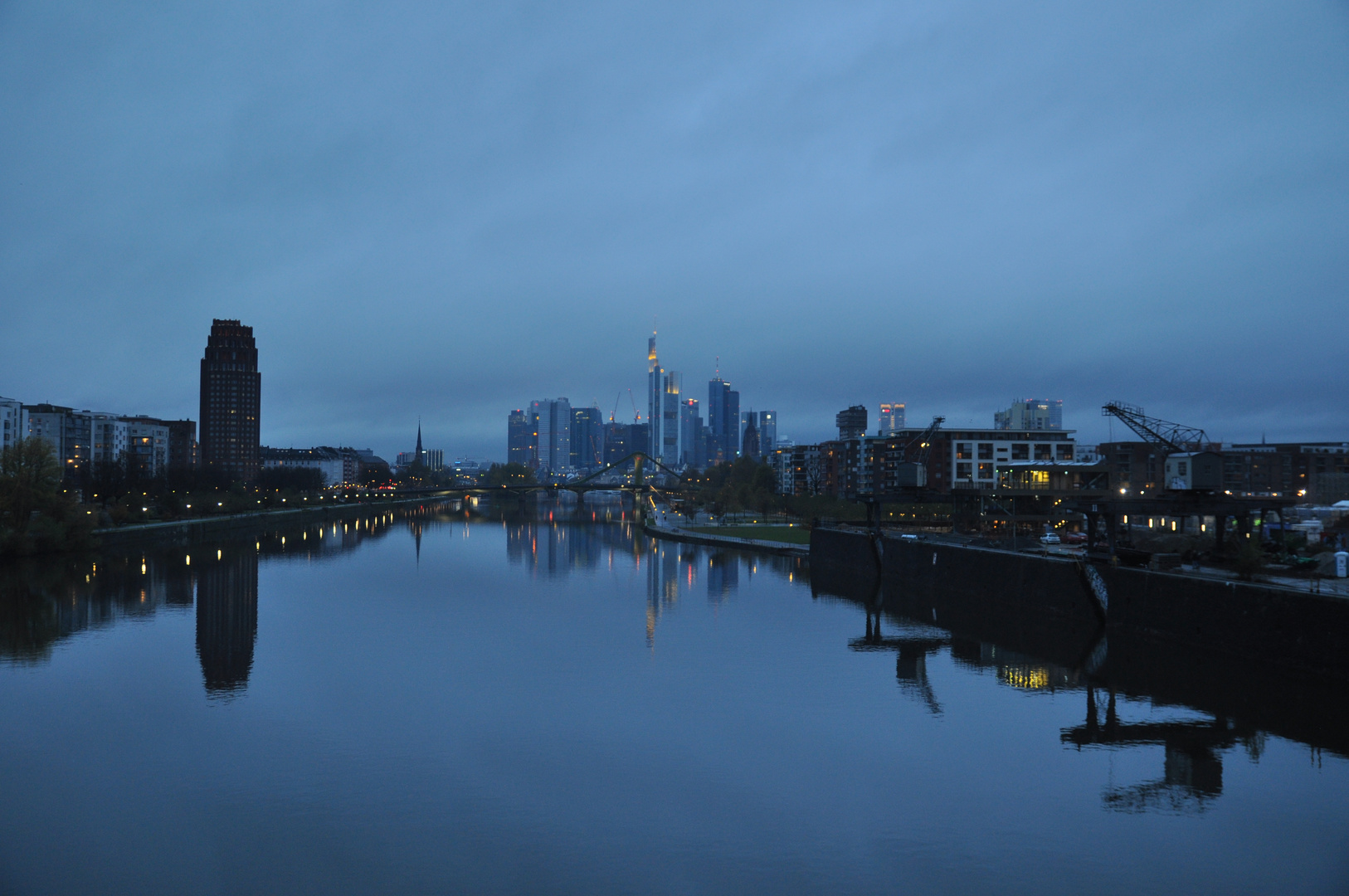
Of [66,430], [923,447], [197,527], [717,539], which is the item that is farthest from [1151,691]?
[66,430]

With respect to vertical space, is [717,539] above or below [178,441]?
below

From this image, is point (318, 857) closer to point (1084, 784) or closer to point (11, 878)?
point (11, 878)

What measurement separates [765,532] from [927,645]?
39258 mm

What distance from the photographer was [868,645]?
2602 cm

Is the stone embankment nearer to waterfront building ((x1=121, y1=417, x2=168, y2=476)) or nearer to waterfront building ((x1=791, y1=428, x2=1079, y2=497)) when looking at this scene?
waterfront building ((x1=791, y1=428, x2=1079, y2=497))

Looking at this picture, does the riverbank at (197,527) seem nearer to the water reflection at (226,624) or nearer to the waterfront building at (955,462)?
the water reflection at (226,624)

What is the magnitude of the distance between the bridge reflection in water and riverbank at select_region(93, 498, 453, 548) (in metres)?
3.02

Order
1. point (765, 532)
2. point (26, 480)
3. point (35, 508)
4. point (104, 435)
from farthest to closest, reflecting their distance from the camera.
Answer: point (104, 435)
point (765, 532)
point (35, 508)
point (26, 480)

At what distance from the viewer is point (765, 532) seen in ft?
214

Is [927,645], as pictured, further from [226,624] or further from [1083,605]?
[226,624]

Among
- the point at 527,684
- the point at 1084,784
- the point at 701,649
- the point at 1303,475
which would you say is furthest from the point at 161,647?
the point at 1303,475

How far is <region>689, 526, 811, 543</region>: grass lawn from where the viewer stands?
59.8 m

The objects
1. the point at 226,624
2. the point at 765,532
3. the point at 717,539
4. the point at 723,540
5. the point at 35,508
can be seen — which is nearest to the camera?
the point at 226,624

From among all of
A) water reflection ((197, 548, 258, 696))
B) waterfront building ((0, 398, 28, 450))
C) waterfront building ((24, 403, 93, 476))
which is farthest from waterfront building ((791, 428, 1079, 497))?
waterfront building ((24, 403, 93, 476))
